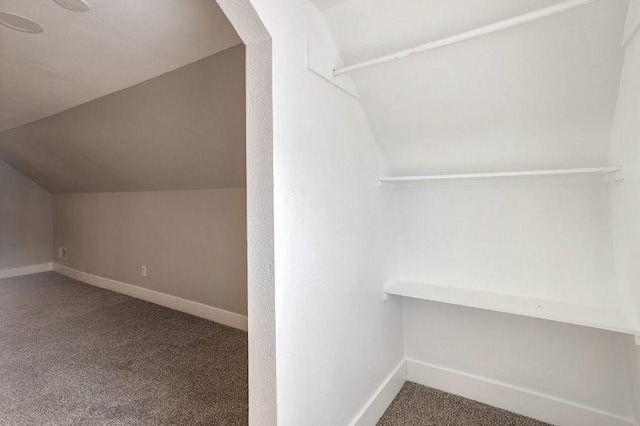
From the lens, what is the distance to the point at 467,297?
173 cm

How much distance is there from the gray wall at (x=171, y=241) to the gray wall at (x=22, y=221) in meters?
0.81

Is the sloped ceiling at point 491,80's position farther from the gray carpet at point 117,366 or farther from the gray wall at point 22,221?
the gray wall at point 22,221

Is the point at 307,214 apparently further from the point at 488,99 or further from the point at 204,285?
the point at 204,285

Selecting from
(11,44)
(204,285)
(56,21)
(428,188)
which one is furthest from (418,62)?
(204,285)

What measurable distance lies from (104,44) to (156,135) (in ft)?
3.25

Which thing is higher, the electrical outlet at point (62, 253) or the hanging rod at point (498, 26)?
the hanging rod at point (498, 26)

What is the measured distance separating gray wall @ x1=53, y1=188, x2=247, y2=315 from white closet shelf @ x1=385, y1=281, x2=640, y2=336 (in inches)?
62.0

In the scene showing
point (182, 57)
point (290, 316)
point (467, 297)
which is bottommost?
point (467, 297)

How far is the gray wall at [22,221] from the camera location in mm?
4617

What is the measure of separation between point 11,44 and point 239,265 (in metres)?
2.03

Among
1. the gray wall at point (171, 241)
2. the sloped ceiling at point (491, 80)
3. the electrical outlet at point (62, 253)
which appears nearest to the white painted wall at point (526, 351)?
the sloped ceiling at point (491, 80)

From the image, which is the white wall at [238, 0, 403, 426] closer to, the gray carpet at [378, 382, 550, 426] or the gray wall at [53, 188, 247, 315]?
the gray carpet at [378, 382, 550, 426]

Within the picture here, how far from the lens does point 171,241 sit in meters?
3.38

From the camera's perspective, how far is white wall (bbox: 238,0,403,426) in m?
1.11
